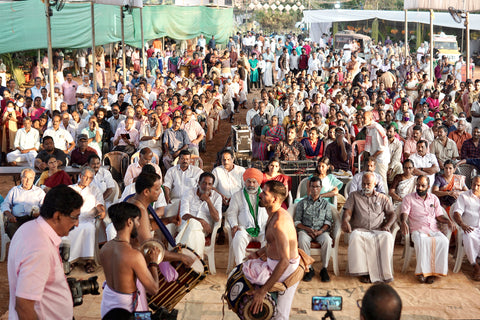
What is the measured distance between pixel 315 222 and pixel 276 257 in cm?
Result: 248

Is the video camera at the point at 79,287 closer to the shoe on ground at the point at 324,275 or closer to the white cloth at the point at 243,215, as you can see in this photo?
the white cloth at the point at 243,215

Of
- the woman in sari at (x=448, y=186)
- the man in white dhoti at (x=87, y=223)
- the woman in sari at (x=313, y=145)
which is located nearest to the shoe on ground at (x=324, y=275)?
the woman in sari at (x=448, y=186)

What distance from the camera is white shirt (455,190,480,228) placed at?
22.8 ft

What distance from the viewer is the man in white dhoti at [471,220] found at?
6.77 metres

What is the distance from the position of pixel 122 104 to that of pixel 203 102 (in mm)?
1783

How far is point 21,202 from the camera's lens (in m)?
7.25

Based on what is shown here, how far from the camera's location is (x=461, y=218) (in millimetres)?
7004

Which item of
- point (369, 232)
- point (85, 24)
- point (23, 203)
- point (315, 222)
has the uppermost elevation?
point (85, 24)

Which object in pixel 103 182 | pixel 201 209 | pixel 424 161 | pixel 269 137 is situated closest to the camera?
pixel 201 209

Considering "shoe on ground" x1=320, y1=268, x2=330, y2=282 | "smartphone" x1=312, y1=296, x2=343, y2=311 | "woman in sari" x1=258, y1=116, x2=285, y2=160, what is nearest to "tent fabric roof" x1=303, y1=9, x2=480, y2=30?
"woman in sari" x1=258, y1=116, x2=285, y2=160

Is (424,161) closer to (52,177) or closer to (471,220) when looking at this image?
(471,220)

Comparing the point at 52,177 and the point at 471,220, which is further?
the point at 52,177

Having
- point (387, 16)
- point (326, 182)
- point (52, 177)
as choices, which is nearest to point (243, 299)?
point (326, 182)

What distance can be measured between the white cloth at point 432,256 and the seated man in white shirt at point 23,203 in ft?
14.2
